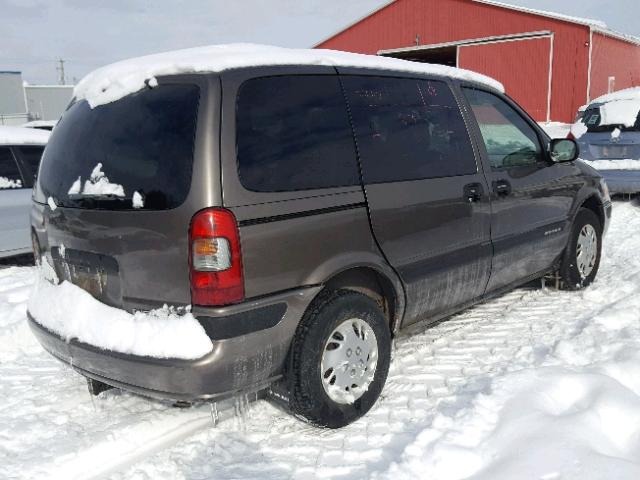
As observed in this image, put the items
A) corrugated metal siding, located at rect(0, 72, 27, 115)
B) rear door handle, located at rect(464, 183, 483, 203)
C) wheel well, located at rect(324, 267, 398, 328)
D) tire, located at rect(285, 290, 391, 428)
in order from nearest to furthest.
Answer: tire, located at rect(285, 290, 391, 428) → wheel well, located at rect(324, 267, 398, 328) → rear door handle, located at rect(464, 183, 483, 203) → corrugated metal siding, located at rect(0, 72, 27, 115)

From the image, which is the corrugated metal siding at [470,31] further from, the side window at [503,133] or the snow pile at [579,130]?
the side window at [503,133]

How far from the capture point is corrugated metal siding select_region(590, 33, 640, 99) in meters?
20.0

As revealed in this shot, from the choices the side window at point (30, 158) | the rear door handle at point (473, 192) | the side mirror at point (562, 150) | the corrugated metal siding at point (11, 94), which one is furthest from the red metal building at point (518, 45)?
the corrugated metal siding at point (11, 94)

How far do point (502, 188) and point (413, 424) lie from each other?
1810mm

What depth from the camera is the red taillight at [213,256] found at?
92.3 inches

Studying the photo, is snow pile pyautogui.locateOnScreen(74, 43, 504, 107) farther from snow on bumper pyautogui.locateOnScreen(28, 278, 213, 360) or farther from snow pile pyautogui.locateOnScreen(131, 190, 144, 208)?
snow on bumper pyautogui.locateOnScreen(28, 278, 213, 360)

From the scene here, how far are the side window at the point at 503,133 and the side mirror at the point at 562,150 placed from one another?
0.38 ft

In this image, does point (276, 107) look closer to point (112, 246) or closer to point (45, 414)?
point (112, 246)

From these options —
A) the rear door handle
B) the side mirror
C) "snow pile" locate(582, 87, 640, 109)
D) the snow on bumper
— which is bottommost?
the snow on bumper

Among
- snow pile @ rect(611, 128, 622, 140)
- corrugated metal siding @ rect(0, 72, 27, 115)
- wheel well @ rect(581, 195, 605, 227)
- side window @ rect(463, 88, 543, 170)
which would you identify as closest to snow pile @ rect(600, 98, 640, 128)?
snow pile @ rect(611, 128, 622, 140)

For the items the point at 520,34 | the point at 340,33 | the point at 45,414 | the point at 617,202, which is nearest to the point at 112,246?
the point at 45,414

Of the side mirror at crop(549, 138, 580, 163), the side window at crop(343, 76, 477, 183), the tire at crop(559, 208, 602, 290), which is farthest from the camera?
the tire at crop(559, 208, 602, 290)

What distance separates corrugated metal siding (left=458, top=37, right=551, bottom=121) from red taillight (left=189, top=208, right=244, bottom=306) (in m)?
20.4

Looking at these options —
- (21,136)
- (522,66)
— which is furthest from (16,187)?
(522,66)
